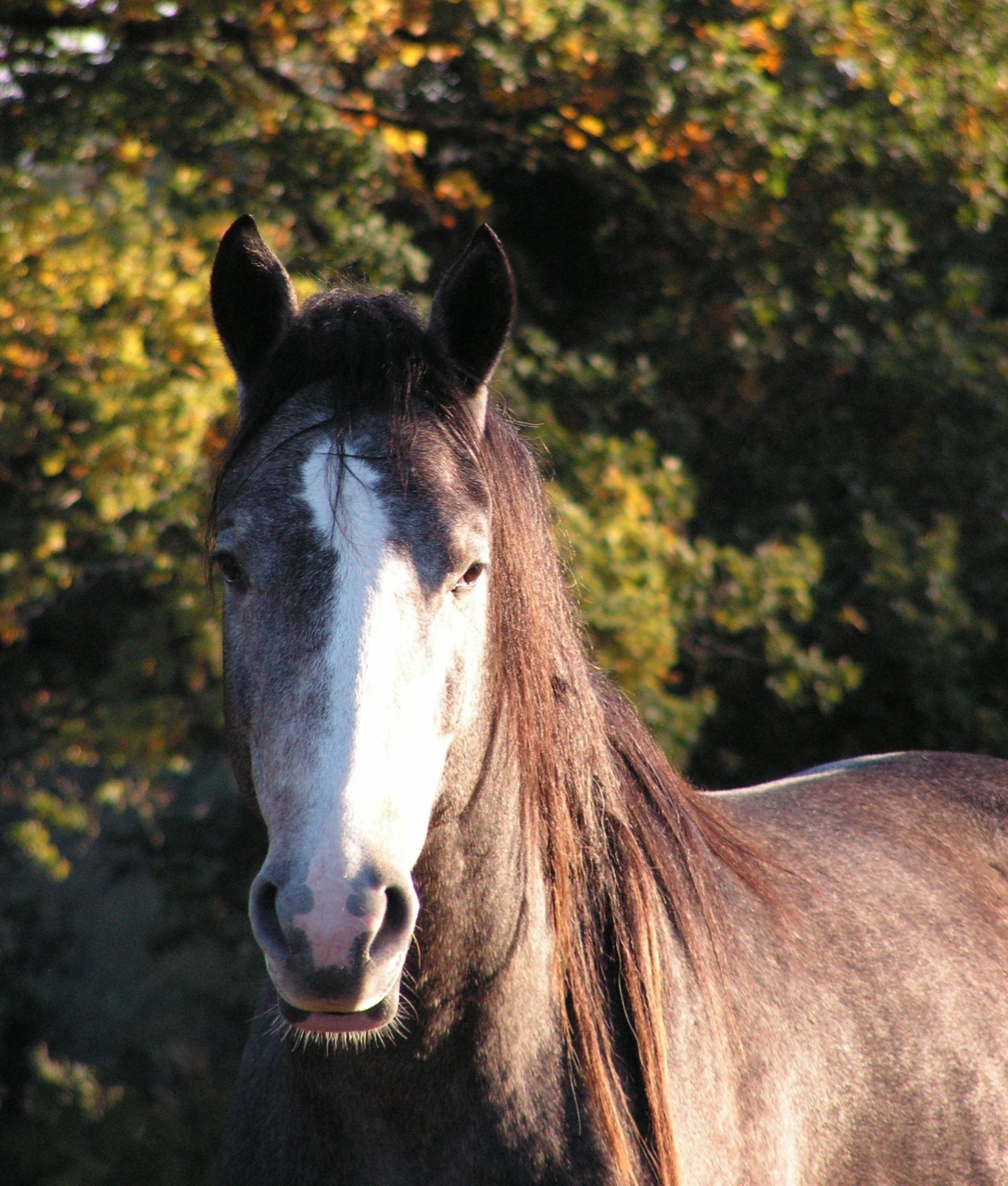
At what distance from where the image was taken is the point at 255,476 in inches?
63.3

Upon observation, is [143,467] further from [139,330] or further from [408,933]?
[408,933]

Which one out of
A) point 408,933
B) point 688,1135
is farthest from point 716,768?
point 408,933

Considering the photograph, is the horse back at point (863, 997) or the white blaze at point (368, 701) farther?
the horse back at point (863, 997)

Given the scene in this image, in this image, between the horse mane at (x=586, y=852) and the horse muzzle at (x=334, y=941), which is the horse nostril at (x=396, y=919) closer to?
the horse muzzle at (x=334, y=941)

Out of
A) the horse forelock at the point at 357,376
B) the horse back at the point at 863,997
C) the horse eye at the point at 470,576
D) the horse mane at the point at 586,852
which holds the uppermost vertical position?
the horse forelock at the point at 357,376

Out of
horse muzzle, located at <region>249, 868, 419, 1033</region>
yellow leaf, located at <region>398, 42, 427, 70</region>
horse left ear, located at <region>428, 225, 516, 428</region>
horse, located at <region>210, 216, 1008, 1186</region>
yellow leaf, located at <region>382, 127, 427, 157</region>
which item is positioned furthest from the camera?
yellow leaf, located at <region>382, 127, 427, 157</region>

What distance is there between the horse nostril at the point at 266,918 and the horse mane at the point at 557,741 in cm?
47

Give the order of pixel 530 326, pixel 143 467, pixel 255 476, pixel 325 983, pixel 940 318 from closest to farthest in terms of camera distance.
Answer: pixel 325 983 → pixel 255 476 → pixel 143 467 → pixel 530 326 → pixel 940 318

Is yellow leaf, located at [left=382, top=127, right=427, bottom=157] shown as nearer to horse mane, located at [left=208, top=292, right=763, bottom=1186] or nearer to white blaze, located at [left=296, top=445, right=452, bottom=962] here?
horse mane, located at [left=208, top=292, right=763, bottom=1186]

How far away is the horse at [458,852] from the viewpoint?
137 cm

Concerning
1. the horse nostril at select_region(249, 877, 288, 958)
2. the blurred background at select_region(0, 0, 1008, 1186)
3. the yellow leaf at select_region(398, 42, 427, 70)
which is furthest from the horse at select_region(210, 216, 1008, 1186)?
the yellow leaf at select_region(398, 42, 427, 70)

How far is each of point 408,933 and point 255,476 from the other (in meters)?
0.66

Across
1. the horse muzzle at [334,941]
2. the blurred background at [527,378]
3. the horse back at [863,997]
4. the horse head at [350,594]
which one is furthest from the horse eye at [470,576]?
the blurred background at [527,378]

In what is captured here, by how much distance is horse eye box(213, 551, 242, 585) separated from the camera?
5.25 feet
